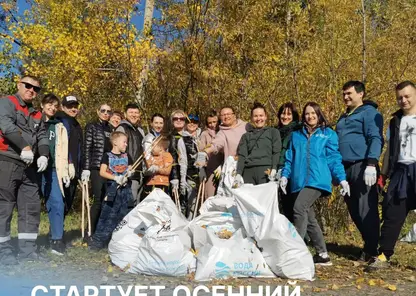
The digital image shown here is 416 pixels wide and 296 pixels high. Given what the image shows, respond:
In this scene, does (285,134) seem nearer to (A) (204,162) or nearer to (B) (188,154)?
(A) (204,162)

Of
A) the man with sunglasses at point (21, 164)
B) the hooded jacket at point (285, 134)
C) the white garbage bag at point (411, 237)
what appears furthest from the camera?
the white garbage bag at point (411, 237)

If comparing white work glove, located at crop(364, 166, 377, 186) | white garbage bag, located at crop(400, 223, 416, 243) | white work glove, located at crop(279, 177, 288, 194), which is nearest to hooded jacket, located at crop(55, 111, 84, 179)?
white work glove, located at crop(279, 177, 288, 194)

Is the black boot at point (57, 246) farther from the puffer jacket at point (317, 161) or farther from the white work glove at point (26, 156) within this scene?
the puffer jacket at point (317, 161)

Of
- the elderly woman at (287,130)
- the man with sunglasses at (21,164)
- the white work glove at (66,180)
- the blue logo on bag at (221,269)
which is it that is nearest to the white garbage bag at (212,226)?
the blue logo on bag at (221,269)

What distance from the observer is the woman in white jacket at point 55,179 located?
5.17 meters

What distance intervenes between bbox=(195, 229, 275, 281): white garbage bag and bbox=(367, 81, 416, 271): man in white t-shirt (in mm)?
1207

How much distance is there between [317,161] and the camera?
4.71 meters

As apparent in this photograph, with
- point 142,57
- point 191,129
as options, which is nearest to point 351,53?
point 191,129

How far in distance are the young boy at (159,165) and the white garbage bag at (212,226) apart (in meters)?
1.14

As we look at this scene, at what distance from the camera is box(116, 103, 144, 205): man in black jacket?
18.6ft

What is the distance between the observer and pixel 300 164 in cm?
479

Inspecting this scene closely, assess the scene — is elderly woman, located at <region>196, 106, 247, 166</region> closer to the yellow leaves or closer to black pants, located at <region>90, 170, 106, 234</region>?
black pants, located at <region>90, 170, 106, 234</region>

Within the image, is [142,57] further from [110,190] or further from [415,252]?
[415,252]

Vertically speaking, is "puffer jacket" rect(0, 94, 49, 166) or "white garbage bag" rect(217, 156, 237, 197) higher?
"puffer jacket" rect(0, 94, 49, 166)
